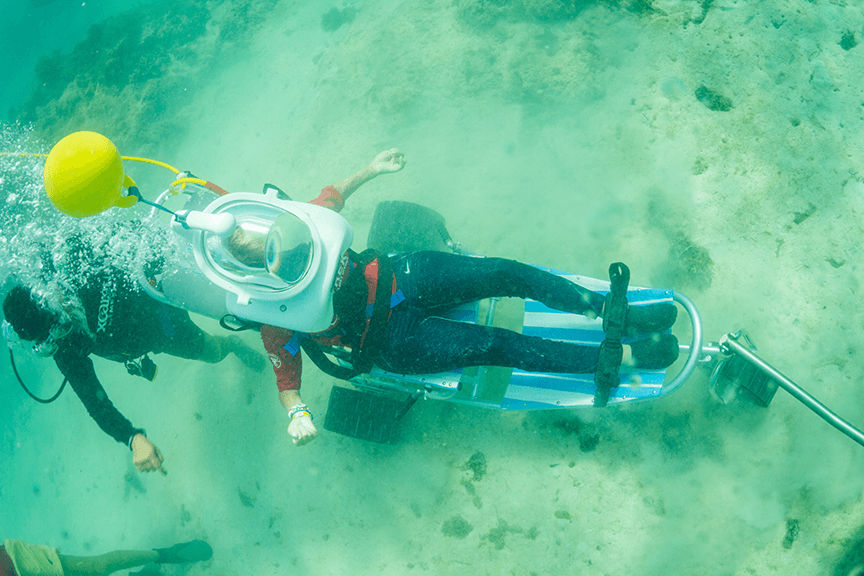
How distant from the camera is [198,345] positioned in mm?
3535

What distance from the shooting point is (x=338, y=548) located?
3539 millimetres

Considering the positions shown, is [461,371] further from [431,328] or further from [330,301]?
[330,301]

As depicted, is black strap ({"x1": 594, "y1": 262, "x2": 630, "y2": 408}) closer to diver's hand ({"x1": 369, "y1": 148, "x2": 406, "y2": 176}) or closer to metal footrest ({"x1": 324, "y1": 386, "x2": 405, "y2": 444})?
metal footrest ({"x1": 324, "y1": 386, "x2": 405, "y2": 444})

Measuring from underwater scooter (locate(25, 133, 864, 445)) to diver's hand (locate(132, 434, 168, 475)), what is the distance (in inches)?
34.1

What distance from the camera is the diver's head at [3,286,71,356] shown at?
2309mm

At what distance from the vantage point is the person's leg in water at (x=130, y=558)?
152 inches

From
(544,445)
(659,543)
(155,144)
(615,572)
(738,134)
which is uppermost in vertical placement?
(738,134)

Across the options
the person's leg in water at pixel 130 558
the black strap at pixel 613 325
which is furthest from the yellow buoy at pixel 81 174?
the person's leg in water at pixel 130 558

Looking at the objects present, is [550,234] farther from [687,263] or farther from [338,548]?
[338,548]

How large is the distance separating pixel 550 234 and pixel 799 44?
2547 millimetres

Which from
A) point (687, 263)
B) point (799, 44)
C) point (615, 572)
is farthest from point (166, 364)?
point (799, 44)

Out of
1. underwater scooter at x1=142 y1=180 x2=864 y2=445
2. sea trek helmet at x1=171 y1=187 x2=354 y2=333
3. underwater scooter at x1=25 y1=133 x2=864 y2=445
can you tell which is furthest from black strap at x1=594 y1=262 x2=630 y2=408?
sea trek helmet at x1=171 y1=187 x2=354 y2=333

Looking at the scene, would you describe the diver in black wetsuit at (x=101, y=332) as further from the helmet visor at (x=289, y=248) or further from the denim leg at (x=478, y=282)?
the denim leg at (x=478, y=282)

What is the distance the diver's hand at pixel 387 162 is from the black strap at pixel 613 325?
1.76 m
